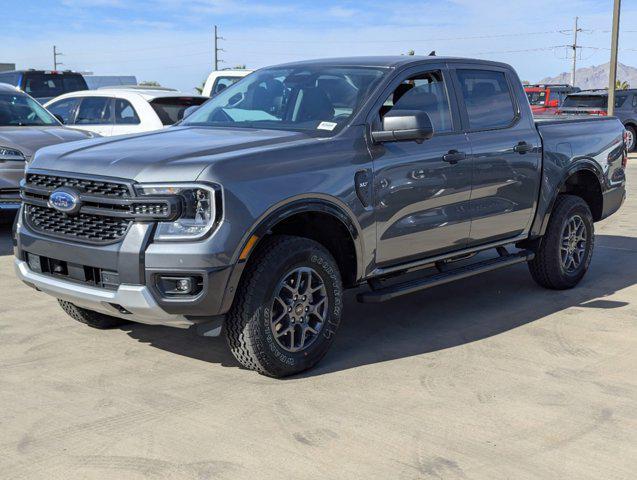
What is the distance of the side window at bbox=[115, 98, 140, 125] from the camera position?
1181cm

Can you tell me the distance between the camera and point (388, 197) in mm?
5258

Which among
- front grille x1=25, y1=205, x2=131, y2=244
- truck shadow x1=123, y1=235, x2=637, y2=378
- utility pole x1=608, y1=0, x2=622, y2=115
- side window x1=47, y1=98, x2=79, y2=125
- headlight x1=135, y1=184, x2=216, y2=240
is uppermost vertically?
utility pole x1=608, y1=0, x2=622, y2=115

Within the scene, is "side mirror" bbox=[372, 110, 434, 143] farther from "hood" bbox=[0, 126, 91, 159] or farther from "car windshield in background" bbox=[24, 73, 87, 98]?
"car windshield in background" bbox=[24, 73, 87, 98]

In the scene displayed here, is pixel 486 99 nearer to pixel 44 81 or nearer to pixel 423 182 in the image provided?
pixel 423 182

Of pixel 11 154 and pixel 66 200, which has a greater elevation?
pixel 66 200

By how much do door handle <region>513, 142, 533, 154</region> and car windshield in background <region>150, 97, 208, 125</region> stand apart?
6.40 meters

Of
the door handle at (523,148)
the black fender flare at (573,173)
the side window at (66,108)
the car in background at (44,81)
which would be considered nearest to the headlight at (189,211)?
the door handle at (523,148)

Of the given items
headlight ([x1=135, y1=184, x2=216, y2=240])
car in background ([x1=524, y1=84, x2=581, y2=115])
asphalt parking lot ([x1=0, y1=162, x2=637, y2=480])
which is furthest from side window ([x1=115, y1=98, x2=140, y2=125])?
car in background ([x1=524, y1=84, x2=581, y2=115])

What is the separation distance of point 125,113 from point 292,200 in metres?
7.84

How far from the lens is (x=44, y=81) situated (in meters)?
20.7

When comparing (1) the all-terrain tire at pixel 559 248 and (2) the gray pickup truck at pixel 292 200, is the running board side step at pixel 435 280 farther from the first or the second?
(1) the all-terrain tire at pixel 559 248

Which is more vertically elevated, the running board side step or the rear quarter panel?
the rear quarter panel

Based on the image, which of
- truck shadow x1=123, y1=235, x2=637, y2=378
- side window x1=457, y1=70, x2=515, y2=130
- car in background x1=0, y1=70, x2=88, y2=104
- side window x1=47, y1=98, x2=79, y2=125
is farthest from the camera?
car in background x1=0, y1=70, x2=88, y2=104

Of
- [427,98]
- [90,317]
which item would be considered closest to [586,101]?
[427,98]
